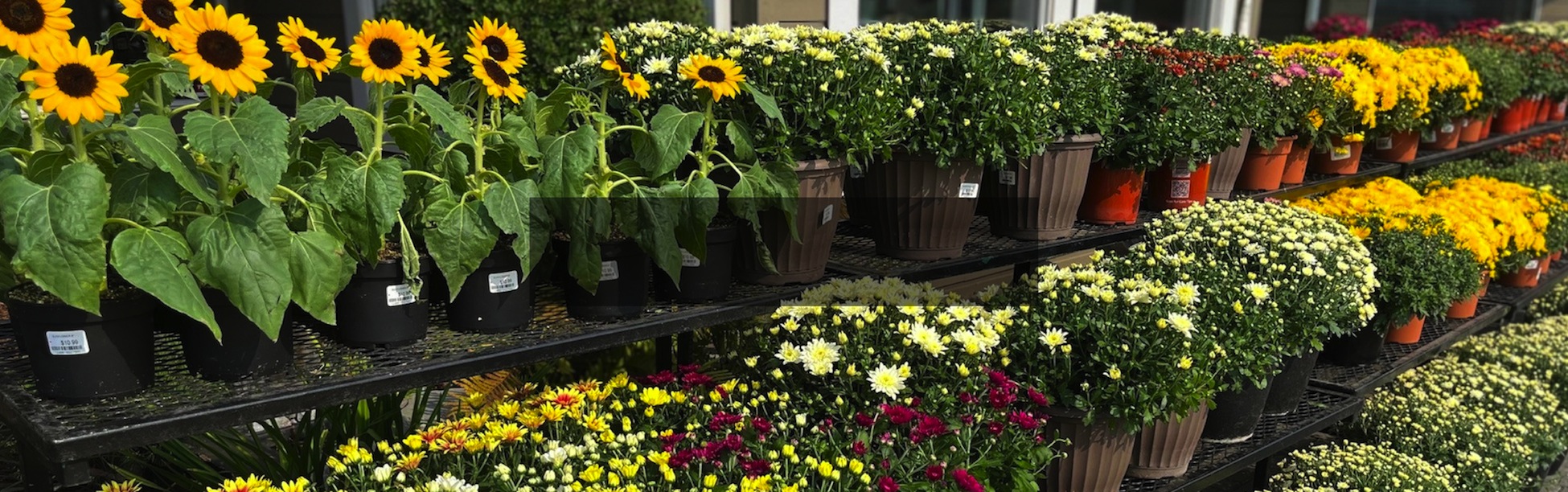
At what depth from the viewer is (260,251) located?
154 centimetres

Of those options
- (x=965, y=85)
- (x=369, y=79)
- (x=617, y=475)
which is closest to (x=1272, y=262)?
(x=965, y=85)

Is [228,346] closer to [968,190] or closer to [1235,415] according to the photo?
[968,190]

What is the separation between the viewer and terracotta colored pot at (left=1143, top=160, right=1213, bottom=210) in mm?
3121

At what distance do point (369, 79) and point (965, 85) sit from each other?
1234 mm

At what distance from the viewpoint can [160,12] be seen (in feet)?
5.12

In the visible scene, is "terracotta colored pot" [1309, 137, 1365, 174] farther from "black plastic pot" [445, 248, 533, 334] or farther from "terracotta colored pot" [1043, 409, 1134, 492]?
"black plastic pot" [445, 248, 533, 334]

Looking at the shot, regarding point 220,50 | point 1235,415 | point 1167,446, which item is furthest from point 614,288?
point 1235,415

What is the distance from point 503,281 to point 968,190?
42.0 inches

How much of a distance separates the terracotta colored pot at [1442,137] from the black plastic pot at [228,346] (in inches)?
174

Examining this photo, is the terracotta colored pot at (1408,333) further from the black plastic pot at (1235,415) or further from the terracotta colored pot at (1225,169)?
the black plastic pot at (1235,415)

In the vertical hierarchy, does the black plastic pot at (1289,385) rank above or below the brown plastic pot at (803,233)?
below

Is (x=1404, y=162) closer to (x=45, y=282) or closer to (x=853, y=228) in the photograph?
(x=853, y=228)

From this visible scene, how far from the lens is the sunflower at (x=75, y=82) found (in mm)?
1372

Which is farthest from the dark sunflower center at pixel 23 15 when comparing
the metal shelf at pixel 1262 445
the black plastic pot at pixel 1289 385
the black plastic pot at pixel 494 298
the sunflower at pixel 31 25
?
the black plastic pot at pixel 1289 385
